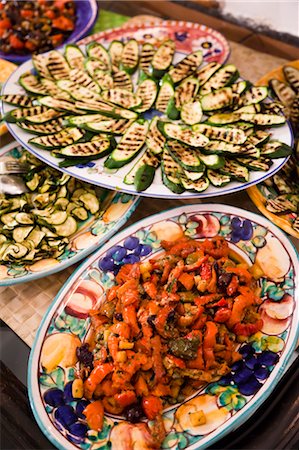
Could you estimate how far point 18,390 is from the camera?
174 cm

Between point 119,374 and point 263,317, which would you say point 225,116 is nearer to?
point 263,317

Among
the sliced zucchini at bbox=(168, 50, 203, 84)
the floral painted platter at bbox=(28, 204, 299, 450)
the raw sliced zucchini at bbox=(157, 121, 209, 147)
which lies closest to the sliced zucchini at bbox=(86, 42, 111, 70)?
the sliced zucchini at bbox=(168, 50, 203, 84)

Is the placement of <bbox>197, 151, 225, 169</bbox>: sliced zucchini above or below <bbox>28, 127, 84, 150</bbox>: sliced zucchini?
above

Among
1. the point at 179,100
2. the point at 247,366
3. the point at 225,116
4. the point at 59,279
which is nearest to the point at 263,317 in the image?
the point at 247,366

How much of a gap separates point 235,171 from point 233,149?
122 mm

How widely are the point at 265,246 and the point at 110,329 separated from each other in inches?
29.3

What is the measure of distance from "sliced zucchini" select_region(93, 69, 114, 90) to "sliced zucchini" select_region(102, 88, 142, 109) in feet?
0.32

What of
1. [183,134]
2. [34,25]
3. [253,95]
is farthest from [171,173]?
[34,25]

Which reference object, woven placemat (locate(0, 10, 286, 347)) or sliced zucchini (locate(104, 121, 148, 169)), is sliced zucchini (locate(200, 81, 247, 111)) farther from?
woven placemat (locate(0, 10, 286, 347))

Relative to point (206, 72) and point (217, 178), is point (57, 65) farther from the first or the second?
point (217, 178)

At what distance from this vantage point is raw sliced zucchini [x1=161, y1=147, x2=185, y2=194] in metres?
2.16

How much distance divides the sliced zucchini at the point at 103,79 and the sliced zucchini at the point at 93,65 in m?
0.04

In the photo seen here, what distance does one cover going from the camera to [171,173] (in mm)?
2227

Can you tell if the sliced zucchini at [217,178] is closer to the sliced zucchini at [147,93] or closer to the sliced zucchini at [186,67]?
the sliced zucchini at [147,93]
